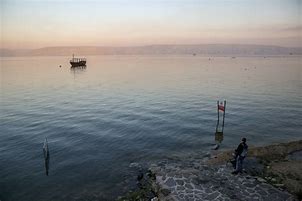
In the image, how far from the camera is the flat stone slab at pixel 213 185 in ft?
65.3

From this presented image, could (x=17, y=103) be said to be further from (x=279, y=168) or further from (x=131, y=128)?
(x=279, y=168)

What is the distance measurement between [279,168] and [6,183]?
23.0 meters

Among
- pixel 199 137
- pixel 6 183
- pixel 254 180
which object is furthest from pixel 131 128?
pixel 254 180

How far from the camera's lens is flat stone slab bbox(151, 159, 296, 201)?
19891mm

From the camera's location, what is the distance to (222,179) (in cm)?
2264

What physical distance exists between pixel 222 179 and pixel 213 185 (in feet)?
4.99

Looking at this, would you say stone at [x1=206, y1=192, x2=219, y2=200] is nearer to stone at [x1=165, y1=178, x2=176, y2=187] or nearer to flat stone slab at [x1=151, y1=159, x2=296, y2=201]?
flat stone slab at [x1=151, y1=159, x2=296, y2=201]

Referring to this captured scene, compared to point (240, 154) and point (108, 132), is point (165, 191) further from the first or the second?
point (108, 132)

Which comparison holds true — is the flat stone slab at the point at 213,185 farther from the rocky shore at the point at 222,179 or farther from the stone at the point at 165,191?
the stone at the point at 165,191

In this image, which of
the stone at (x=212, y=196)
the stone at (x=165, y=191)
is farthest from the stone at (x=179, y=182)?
the stone at (x=212, y=196)

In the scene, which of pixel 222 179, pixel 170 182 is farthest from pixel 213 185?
pixel 170 182

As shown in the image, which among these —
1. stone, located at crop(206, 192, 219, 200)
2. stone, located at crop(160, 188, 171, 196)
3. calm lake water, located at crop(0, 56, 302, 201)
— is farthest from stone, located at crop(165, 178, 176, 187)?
calm lake water, located at crop(0, 56, 302, 201)

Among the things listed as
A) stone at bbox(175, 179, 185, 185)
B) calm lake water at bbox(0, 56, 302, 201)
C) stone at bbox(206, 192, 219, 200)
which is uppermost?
stone at bbox(206, 192, 219, 200)

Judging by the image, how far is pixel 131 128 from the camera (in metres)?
40.6
